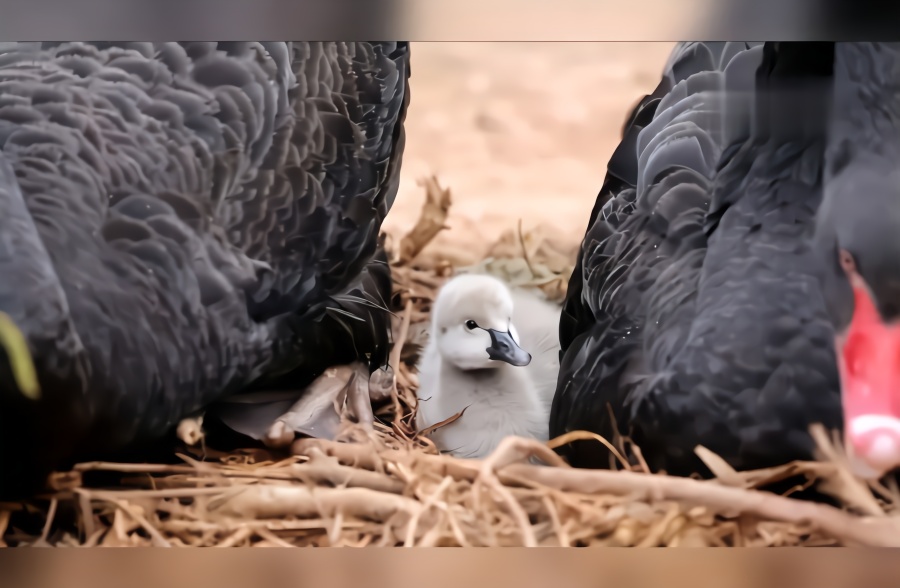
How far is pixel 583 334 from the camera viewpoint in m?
0.81

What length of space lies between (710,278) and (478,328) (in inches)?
10.5

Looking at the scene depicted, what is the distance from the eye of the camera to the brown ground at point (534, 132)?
82 cm

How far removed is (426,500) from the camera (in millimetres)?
796

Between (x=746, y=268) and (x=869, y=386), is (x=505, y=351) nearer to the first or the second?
(x=746, y=268)

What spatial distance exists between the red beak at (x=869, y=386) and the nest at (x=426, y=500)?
3 centimetres

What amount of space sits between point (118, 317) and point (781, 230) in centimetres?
75

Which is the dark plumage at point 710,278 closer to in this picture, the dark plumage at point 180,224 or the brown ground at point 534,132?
the brown ground at point 534,132

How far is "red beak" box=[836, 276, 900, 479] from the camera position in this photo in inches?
30.6

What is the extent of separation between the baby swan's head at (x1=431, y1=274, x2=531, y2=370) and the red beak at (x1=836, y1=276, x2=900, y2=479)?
1.16 feet

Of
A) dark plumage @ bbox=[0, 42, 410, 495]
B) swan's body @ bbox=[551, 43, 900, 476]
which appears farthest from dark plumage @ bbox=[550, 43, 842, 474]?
dark plumage @ bbox=[0, 42, 410, 495]

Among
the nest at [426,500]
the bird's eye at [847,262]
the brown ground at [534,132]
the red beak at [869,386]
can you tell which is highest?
the brown ground at [534,132]

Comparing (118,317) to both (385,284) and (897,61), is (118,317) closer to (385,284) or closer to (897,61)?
(385,284)

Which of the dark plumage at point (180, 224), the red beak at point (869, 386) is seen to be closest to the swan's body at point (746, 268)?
the red beak at point (869, 386)

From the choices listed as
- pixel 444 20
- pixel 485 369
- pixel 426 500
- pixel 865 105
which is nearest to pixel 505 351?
pixel 485 369
